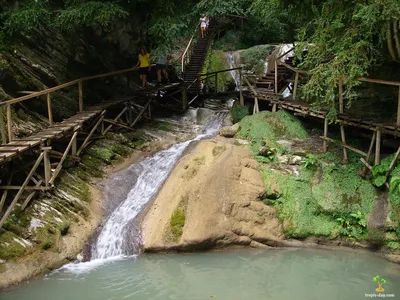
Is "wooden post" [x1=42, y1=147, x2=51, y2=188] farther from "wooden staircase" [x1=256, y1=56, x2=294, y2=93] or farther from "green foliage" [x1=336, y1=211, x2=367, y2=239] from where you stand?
"wooden staircase" [x1=256, y1=56, x2=294, y2=93]

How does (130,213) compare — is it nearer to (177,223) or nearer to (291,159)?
(177,223)

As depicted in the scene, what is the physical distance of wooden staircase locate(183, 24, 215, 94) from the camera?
21.1m

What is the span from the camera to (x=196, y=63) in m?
23.4

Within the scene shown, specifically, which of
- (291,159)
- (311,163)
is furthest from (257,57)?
(311,163)

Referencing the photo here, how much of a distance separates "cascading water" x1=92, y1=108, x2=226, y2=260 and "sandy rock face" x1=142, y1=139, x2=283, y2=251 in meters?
0.56

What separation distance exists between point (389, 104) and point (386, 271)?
17.9 feet

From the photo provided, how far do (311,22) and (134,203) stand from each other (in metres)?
7.61

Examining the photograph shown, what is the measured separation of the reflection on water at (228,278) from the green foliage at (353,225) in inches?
21.8

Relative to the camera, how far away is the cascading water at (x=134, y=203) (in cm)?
1002

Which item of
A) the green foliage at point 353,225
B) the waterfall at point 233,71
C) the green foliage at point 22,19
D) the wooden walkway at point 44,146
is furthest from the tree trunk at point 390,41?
the waterfall at point 233,71

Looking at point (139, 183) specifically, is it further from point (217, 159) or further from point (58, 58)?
point (58, 58)

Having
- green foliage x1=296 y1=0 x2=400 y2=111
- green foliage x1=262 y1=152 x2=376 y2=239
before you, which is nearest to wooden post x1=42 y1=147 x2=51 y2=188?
green foliage x1=262 y1=152 x2=376 y2=239

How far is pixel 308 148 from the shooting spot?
12.2 metres

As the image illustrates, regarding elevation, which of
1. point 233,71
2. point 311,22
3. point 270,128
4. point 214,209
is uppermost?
point 311,22
